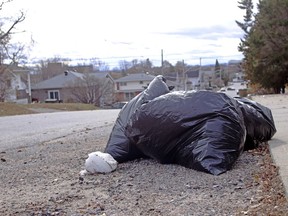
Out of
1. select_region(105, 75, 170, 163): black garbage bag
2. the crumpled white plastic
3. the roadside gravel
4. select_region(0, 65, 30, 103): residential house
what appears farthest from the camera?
select_region(0, 65, 30, 103): residential house

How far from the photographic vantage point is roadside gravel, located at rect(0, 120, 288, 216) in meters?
3.61

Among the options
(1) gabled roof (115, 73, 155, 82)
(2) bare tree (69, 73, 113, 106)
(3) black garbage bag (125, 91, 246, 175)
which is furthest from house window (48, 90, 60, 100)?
(3) black garbage bag (125, 91, 246, 175)

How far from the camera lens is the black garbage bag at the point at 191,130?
481 cm

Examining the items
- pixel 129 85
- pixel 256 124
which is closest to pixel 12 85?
pixel 129 85

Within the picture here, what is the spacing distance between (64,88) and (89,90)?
4769mm

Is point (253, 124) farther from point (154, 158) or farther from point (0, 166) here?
point (0, 166)

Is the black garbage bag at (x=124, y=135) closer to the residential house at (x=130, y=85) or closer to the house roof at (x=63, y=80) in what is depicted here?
the house roof at (x=63, y=80)

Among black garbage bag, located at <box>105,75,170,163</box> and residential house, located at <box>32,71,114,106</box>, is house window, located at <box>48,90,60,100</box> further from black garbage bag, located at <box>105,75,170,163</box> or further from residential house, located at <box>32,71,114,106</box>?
black garbage bag, located at <box>105,75,170,163</box>

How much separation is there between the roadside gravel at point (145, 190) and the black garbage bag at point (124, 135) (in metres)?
0.15

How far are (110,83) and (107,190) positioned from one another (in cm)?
5295

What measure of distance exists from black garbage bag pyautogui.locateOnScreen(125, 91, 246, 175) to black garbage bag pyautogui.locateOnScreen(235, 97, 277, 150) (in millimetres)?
616

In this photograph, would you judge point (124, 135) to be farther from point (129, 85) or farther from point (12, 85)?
point (129, 85)

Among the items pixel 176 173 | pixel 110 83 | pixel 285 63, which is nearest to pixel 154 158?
pixel 176 173

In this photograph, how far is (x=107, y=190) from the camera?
433cm
